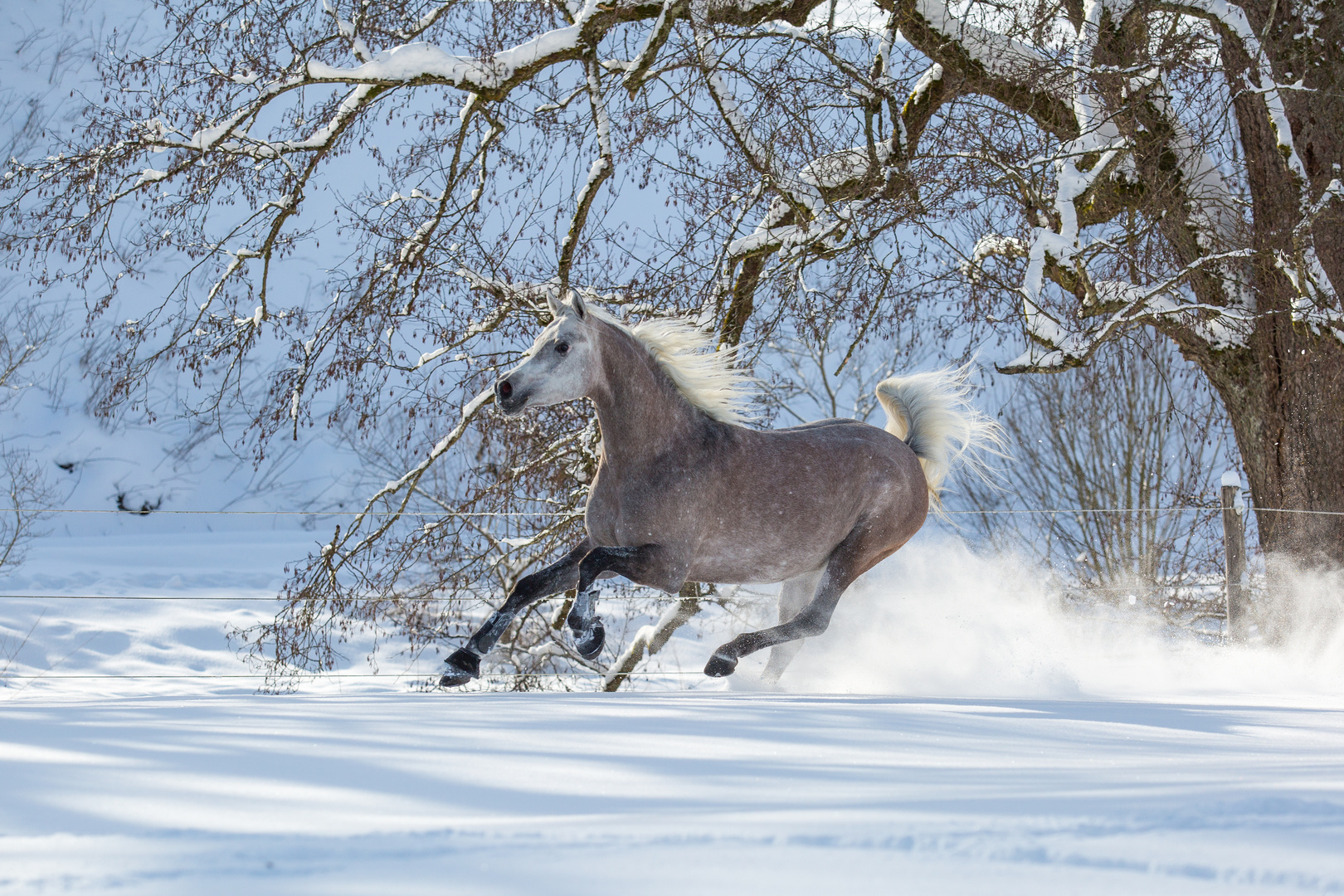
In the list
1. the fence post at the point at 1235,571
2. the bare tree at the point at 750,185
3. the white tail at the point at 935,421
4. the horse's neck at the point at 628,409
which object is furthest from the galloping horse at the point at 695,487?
the fence post at the point at 1235,571

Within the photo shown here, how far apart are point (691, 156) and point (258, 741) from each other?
521cm

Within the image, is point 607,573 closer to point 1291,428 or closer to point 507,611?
point 507,611

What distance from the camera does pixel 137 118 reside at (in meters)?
6.65

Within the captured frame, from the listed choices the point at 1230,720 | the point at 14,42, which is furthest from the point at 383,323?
the point at 14,42

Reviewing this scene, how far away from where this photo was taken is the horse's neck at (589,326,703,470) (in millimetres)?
4199

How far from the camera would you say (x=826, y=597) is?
4.64m

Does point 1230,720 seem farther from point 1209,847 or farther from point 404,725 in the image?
point 404,725

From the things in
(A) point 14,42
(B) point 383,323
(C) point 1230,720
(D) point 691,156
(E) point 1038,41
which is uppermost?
(A) point 14,42

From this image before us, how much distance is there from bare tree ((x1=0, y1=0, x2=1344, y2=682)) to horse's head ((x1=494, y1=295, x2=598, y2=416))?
89.8 inches

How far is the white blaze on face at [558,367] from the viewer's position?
153 inches

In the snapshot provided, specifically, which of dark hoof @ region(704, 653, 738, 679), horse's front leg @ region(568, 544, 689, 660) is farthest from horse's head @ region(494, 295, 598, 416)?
dark hoof @ region(704, 653, 738, 679)

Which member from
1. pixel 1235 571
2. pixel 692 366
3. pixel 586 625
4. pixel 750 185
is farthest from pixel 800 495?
pixel 1235 571

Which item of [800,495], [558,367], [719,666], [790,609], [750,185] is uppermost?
[750,185]

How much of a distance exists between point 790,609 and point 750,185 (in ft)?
9.47
